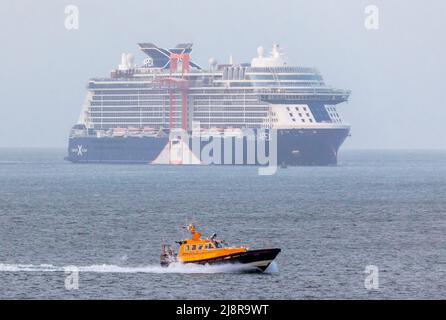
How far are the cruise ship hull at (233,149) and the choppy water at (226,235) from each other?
26342 millimetres

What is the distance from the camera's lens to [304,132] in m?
171

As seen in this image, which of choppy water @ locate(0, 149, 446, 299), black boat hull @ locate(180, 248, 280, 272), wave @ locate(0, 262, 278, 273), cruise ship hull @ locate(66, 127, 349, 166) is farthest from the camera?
cruise ship hull @ locate(66, 127, 349, 166)

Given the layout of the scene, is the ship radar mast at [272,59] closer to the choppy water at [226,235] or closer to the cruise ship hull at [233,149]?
the cruise ship hull at [233,149]

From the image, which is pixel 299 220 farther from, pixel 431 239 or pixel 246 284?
pixel 246 284

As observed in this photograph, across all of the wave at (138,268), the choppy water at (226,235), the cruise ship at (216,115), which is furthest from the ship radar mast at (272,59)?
the wave at (138,268)

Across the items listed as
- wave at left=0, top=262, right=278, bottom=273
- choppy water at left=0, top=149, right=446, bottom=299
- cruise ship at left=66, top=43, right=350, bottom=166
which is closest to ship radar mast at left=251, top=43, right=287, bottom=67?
cruise ship at left=66, top=43, right=350, bottom=166

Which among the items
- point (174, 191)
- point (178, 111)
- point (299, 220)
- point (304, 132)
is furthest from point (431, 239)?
point (178, 111)

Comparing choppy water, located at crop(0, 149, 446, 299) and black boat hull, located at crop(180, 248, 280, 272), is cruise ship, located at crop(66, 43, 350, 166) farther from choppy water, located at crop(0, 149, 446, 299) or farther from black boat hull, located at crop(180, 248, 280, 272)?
black boat hull, located at crop(180, 248, 280, 272)

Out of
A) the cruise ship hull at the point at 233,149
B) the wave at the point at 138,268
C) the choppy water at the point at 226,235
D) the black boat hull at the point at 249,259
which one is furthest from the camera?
the cruise ship hull at the point at 233,149

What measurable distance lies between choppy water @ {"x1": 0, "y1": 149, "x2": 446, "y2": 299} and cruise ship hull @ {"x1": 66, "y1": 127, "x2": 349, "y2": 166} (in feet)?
86.4

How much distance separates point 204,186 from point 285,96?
47181 mm

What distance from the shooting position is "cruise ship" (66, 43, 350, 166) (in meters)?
175

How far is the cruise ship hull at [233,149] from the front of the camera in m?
172
